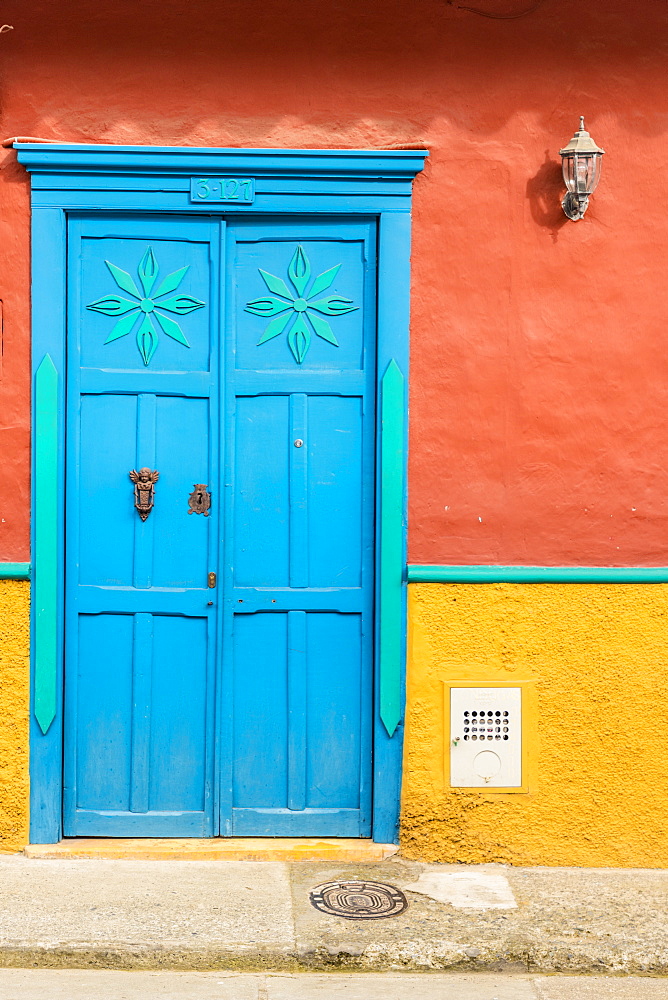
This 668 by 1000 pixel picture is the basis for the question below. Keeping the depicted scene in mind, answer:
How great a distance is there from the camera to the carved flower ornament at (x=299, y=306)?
4.77 m

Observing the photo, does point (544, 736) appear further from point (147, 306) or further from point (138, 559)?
point (147, 306)

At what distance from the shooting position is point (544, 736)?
4.74 metres

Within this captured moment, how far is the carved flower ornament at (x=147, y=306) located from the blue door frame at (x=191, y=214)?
207mm

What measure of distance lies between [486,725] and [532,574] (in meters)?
0.68

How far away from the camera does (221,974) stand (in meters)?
3.84

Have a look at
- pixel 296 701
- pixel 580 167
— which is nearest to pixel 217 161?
pixel 580 167

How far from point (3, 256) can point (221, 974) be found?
118 inches

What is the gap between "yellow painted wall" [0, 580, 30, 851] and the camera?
4.68m

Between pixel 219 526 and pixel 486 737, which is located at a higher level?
pixel 219 526

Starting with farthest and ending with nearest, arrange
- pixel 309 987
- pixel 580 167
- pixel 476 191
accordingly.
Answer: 1. pixel 476 191
2. pixel 580 167
3. pixel 309 987

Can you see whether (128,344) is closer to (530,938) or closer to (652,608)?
(652,608)

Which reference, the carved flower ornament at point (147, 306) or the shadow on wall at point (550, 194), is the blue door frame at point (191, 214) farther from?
the shadow on wall at point (550, 194)

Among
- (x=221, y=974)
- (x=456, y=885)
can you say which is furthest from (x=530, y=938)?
(x=221, y=974)

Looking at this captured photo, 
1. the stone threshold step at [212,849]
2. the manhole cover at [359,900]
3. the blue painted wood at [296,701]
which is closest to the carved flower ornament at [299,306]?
→ the blue painted wood at [296,701]
